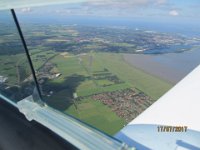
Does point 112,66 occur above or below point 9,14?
below

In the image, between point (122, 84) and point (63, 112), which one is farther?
point (122, 84)

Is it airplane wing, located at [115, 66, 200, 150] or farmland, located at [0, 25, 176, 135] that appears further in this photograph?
farmland, located at [0, 25, 176, 135]

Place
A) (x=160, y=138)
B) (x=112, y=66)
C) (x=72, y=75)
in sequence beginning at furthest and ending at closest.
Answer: (x=112, y=66)
(x=72, y=75)
(x=160, y=138)

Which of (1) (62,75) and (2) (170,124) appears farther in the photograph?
(1) (62,75)

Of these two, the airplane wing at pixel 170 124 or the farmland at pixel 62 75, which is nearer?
the airplane wing at pixel 170 124

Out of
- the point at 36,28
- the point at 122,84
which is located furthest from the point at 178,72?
the point at 122,84

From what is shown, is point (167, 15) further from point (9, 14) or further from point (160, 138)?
point (9, 14)

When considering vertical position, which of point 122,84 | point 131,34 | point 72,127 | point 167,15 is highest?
point 167,15

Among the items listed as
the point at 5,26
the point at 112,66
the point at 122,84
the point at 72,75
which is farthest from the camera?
the point at 112,66
